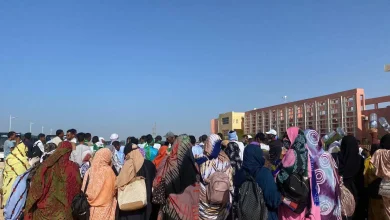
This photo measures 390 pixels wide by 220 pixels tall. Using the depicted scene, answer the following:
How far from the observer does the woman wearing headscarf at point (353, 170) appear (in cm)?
419

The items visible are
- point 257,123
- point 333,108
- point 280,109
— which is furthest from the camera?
point 257,123

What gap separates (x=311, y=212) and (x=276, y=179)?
54 centimetres

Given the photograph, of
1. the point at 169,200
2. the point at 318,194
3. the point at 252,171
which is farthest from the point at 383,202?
the point at 169,200

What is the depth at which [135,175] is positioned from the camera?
354 centimetres

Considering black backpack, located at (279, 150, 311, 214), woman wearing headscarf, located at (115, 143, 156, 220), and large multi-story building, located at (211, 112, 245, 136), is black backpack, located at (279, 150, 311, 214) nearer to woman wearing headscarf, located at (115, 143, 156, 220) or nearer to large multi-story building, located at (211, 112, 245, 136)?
woman wearing headscarf, located at (115, 143, 156, 220)

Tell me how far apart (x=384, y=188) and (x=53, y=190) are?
3859 mm

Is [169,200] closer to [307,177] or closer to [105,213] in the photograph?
[105,213]

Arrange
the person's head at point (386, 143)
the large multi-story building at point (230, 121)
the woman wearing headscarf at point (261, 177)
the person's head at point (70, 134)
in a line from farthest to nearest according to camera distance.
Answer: the large multi-story building at point (230, 121) < the person's head at point (70, 134) < the person's head at point (386, 143) < the woman wearing headscarf at point (261, 177)

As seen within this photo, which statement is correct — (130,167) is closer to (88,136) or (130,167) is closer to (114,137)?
(114,137)

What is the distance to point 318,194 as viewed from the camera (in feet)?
11.8

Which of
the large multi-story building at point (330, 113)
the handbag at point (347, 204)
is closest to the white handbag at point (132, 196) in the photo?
the handbag at point (347, 204)

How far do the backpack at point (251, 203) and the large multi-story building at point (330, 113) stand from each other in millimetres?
14494

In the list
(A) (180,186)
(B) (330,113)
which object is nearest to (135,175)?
(A) (180,186)

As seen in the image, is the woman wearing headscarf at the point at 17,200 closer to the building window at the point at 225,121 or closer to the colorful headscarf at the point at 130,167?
the colorful headscarf at the point at 130,167
